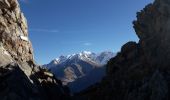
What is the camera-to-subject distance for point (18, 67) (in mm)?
76062

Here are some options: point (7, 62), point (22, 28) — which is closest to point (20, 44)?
point (22, 28)

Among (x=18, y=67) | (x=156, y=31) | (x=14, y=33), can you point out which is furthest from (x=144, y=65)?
(x=14, y=33)

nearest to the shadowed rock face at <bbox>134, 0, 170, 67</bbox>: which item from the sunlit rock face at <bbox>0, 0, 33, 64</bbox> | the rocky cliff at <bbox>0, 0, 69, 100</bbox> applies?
the rocky cliff at <bbox>0, 0, 69, 100</bbox>

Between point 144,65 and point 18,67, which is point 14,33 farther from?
point 144,65

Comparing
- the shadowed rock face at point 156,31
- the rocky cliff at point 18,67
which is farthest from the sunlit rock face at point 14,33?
the shadowed rock face at point 156,31

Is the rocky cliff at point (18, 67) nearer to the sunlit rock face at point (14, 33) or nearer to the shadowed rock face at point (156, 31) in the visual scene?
the sunlit rock face at point (14, 33)

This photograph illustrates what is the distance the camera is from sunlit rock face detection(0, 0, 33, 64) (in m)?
90.0

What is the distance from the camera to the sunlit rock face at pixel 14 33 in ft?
295

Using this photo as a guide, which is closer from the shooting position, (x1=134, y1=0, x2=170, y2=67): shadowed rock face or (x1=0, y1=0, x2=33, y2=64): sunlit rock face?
(x1=134, y1=0, x2=170, y2=67): shadowed rock face

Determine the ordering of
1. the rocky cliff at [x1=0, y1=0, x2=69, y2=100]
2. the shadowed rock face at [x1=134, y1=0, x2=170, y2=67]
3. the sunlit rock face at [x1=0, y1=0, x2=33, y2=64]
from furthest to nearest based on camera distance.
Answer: the sunlit rock face at [x1=0, y1=0, x2=33, y2=64] < the shadowed rock face at [x1=134, y1=0, x2=170, y2=67] < the rocky cliff at [x1=0, y1=0, x2=69, y2=100]

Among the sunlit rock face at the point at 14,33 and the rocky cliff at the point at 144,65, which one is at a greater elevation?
the sunlit rock face at the point at 14,33

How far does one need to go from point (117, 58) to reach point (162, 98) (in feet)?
126

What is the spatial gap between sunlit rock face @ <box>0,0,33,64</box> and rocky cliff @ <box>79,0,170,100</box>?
86.0ft

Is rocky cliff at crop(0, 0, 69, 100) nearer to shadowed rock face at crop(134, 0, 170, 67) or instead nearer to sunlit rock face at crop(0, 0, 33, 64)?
sunlit rock face at crop(0, 0, 33, 64)
